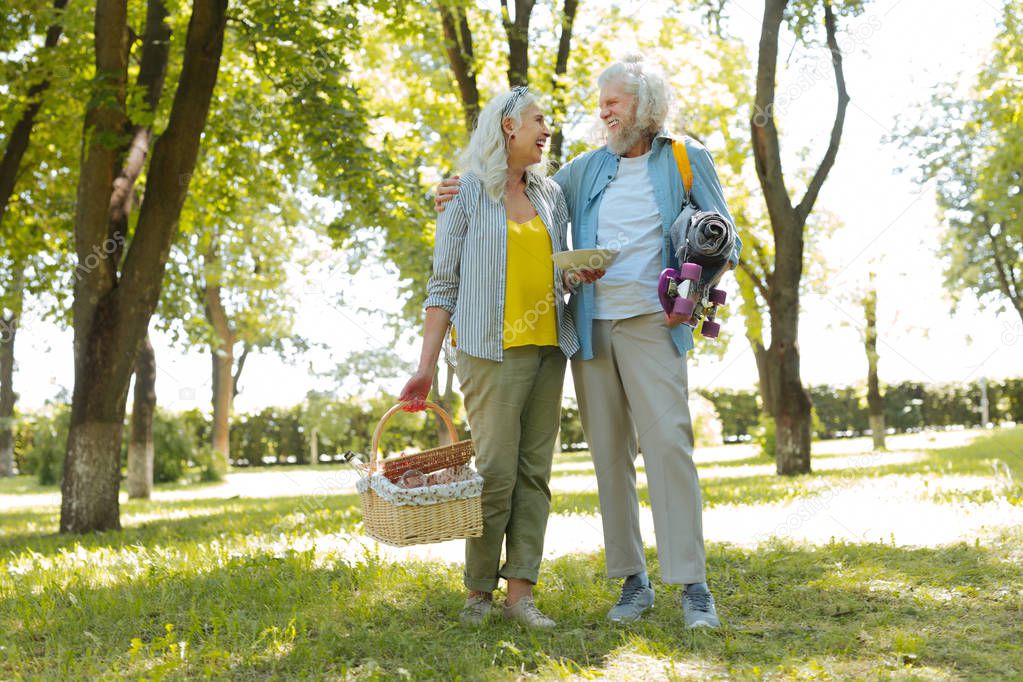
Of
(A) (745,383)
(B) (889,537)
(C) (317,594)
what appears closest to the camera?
(C) (317,594)

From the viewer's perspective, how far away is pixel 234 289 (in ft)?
91.5

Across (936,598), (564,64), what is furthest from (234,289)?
(936,598)

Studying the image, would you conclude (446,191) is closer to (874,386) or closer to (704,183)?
(704,183)

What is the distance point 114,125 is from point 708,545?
21.0 ft

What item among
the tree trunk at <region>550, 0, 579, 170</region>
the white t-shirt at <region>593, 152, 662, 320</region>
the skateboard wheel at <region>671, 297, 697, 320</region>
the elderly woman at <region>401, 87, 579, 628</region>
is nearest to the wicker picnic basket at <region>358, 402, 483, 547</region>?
the elderly woman at <region>401, 87, 579, 628</region>

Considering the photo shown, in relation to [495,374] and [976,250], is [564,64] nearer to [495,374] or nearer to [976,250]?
[495,374]

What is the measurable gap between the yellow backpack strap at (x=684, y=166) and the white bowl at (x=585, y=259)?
470 mm

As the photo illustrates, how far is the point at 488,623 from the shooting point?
4254mm

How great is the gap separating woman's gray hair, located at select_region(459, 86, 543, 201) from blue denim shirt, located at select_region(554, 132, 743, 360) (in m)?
0.39

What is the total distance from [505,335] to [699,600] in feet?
4.47

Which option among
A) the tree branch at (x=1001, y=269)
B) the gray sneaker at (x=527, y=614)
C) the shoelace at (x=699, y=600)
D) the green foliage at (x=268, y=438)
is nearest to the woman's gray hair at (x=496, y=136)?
the gray sneaker at (x=527, y=614)

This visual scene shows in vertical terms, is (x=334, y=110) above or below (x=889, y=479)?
above

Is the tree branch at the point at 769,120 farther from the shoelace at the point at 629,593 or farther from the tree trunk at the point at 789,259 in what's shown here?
the shoelace at the point at 629,593

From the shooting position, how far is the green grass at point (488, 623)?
360 centimetres
